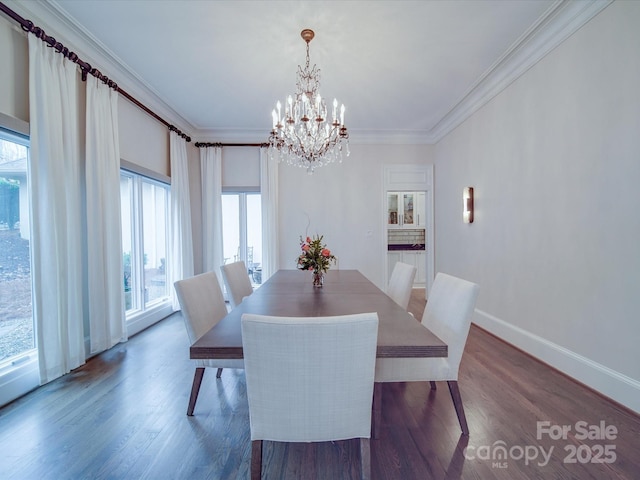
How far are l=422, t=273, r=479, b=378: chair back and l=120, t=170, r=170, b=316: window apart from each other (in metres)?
3.34

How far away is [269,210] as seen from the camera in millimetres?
4961

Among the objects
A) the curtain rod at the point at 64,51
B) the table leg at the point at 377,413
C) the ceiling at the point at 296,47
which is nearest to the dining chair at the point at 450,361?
the table leg at the point at 377,413

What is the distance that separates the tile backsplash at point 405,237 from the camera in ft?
21.9

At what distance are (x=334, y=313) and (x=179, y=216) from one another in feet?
11.9

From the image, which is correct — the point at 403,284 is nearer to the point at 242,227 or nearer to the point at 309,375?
the point at 309,375

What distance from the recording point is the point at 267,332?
1.00 metres

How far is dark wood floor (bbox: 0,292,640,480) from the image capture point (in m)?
1.46

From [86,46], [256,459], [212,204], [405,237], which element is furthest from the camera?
[405,237]

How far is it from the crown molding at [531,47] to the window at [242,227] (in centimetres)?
361

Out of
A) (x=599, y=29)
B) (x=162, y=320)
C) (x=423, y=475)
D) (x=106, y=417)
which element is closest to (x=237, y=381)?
(x=106, y=417)

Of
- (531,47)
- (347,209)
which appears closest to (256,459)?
(531,47)

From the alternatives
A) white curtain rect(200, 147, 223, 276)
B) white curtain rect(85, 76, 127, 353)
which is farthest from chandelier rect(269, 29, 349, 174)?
white curtain rect(200, 147, 223, 276)

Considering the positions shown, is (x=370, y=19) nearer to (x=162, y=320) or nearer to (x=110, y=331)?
(x=110, y=331)

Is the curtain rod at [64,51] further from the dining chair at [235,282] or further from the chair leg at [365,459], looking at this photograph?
the chair leg at [365,459]
